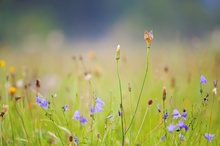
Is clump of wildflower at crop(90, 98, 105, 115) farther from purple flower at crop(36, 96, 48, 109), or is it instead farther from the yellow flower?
the yellow flower

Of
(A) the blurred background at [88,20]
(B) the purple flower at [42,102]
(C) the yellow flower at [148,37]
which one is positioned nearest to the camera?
(C) the yellow flower at [148,37]

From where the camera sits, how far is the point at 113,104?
211cm

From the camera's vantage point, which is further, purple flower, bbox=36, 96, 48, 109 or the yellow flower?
purple flower, bbox=36, 96, 48, 109

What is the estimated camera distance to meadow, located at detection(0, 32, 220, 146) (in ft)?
6.46

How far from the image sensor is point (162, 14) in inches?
594

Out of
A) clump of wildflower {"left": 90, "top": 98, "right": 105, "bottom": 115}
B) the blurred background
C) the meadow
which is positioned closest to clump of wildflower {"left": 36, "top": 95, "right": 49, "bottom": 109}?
the meadow

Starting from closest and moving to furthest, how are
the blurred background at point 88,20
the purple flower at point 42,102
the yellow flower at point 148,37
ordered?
the yellow flower at point 148,37 → the purple flower at point 42,102 → the blurred background at point 88,20

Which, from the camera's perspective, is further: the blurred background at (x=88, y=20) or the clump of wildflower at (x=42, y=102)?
the blurred background at (x=88, y=20)

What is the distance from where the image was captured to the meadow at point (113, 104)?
1968 millimetres

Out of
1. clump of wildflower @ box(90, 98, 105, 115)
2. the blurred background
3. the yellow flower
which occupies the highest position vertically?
the blurred background

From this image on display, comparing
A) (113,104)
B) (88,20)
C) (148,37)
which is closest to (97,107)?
(113,104)

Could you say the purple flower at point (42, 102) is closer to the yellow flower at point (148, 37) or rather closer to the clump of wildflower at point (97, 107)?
the clump of wildflower at point (97, 107)

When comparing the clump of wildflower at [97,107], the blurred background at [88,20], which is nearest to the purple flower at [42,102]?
the clump of wildflower at [97,107]

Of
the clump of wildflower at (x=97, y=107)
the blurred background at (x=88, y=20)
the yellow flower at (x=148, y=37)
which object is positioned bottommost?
the clump of wildflower at (x=97, y=107)
